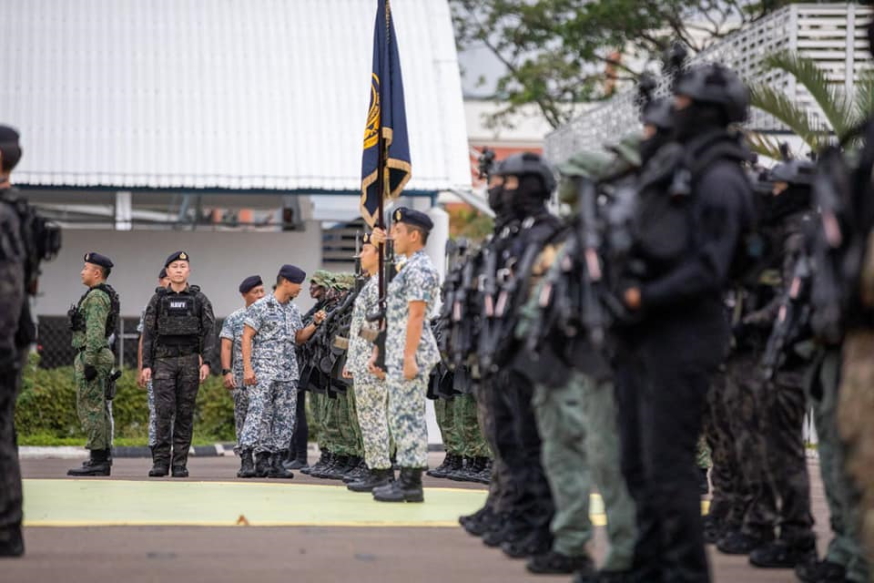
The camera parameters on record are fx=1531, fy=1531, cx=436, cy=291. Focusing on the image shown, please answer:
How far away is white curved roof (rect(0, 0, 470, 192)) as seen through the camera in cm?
2355

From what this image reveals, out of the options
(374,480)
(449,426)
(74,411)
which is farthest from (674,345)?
(74,411)

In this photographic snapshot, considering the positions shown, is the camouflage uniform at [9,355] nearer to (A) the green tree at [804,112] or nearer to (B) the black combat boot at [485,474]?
(B) the black combat boot at [485,474]

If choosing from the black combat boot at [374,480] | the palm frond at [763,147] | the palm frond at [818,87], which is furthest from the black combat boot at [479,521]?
the palm frond at [818,87]

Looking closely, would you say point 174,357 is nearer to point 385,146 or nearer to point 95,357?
point 95,357

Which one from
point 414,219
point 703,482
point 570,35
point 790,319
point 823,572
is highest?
point 570,35

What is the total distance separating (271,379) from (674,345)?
9210mm

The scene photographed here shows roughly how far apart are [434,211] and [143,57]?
18.2 feet

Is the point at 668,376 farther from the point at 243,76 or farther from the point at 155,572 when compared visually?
the point at 243,76

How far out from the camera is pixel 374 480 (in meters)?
13.0

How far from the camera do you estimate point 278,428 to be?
1552 centimetres

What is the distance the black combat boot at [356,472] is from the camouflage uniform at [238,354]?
141 centimetres

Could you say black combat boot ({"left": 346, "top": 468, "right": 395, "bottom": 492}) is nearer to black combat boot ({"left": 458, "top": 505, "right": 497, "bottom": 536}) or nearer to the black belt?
black combat boot ({"left": 458, "top": 505, "right": 497, "bottom": 536})

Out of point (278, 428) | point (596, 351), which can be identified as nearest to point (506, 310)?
point (596, 351)

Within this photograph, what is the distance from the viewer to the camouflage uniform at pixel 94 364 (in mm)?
15266
